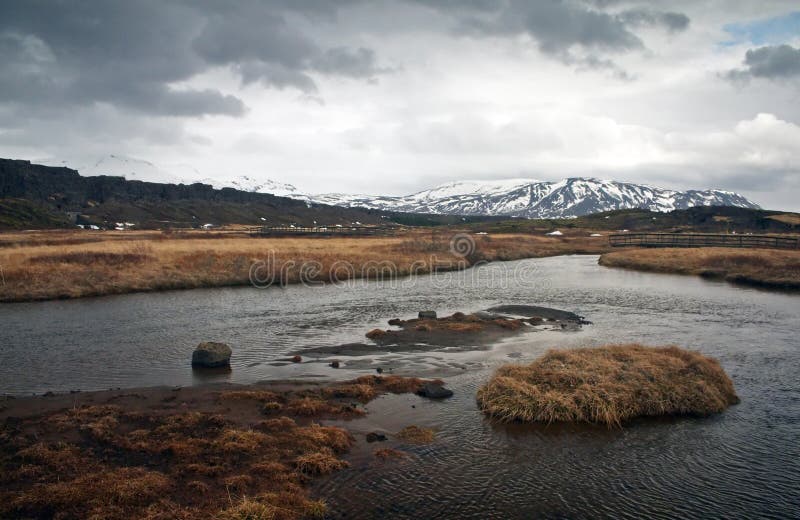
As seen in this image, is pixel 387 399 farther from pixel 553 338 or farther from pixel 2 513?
pixel 553 338

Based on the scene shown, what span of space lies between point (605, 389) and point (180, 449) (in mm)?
17227

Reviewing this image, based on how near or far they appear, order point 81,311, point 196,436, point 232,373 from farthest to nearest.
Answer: point 81,311
point 232,373
point 196,436

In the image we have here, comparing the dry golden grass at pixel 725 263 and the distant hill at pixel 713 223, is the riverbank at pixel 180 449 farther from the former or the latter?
the distant hill at pixel 713 223

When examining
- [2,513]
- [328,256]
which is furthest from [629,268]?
[2,513]

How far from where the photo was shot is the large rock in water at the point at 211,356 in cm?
2775

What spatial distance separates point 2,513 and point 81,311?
34611 mm

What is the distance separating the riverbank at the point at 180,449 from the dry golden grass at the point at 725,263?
195 ft

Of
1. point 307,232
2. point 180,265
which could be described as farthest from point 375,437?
point 307,232

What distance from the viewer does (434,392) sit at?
77.4 feet

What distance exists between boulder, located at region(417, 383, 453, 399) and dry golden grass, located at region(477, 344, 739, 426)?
1.55 m

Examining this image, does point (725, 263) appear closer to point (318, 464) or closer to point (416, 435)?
point (416, 435)

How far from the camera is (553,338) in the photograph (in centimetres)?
3500

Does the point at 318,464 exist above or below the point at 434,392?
below

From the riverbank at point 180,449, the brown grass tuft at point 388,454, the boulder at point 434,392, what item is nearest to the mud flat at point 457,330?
the boulder at point 434,392
